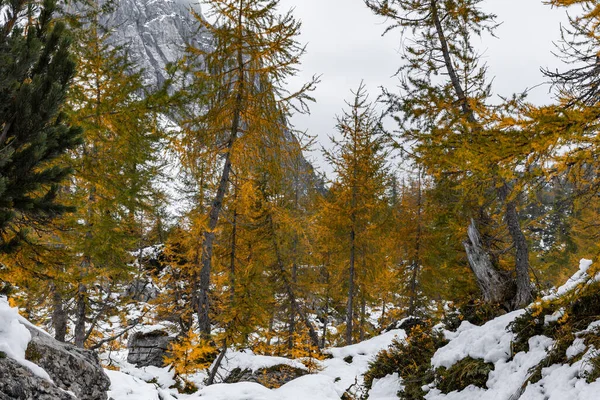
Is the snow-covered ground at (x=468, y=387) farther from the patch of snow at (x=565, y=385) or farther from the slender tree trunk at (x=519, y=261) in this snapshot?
the slender tree trunk at (x=519, y=261)

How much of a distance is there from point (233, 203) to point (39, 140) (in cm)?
877

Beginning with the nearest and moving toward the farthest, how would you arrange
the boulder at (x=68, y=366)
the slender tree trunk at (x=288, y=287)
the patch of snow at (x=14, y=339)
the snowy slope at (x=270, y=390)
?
the patch of snow at (x=14, y=339), the boulder at (x=68, y=366), the snowy slope at (x=270, y=390), the slender tree trunk at (x=288, y=287)

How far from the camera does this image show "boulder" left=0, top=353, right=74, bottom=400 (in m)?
3.05

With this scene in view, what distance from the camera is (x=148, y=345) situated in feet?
48.5

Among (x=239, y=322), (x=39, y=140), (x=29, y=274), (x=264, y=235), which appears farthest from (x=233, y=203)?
(x=39, y=140)

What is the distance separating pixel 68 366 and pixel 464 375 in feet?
17.9

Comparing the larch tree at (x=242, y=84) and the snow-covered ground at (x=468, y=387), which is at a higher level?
the larch tree at (x=242, y=84)

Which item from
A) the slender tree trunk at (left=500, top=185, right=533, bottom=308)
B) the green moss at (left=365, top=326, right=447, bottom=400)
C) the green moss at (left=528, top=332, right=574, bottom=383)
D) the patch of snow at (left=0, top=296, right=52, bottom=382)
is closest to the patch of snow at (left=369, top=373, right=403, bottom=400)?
the green moss at (left=365, top=326, right=447, bottom=400)

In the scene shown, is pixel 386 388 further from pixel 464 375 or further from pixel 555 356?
pixel 555 356

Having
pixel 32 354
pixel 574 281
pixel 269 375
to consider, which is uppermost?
pixel 574 281

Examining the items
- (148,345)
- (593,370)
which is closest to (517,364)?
(593,370)

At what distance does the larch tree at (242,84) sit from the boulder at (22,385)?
5573 millimetres

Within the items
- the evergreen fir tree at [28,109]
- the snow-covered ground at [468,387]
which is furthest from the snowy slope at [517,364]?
the evergreen fir tree at [28,109]

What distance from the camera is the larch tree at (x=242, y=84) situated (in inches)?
344
